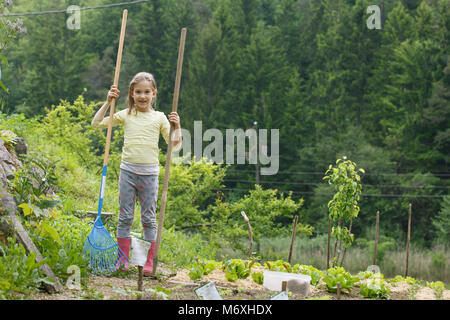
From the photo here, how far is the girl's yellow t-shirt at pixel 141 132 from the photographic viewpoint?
4.33 m

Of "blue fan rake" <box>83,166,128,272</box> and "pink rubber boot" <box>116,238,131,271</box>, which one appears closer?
"blue fan rake" <box>83,166,128,272</box>

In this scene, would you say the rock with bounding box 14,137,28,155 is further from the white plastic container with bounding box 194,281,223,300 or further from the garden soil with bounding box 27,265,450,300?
the white plastic container with bounding box 194,281,223,300

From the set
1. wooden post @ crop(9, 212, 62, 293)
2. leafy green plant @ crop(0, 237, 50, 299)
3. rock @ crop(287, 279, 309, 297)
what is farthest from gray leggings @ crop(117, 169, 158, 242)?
rock @ crop(287, 279, 309, 297)

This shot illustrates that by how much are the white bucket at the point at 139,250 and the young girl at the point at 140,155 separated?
38 mm

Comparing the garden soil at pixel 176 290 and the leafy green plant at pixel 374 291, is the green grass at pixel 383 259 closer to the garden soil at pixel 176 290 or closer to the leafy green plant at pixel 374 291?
the garden soil at pixel 176 290

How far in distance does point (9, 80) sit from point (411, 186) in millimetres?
Result: 22913

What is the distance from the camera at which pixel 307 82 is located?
98.8 feet

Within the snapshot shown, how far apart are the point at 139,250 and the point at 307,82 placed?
26.6 meters

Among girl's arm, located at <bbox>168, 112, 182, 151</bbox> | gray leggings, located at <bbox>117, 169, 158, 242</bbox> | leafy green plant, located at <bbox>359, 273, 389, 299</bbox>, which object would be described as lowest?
leafy green plant, located at <bbox>359, 273, 389, 299</bbox>

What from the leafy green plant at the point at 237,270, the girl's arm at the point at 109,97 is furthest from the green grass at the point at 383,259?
the girl's arm at the point at 109,97

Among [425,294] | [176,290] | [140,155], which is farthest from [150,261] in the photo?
[425,294]

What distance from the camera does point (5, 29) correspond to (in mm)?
5105

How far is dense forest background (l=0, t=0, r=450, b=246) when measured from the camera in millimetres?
25234
